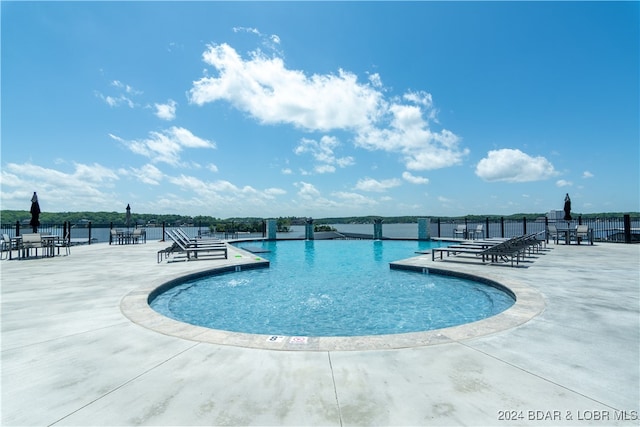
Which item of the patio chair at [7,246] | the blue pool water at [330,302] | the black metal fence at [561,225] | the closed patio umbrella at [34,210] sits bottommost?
the blue pool water at [330,302]

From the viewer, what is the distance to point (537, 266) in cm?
892

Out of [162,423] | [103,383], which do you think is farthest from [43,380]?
[162,423]

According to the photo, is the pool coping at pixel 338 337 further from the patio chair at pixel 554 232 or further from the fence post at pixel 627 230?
the fence post at pixel 627 230

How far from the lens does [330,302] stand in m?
6.74

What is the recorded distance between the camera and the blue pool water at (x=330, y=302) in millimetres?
5328

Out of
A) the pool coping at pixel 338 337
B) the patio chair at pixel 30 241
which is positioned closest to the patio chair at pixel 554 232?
the pool coping at pixel 338 337

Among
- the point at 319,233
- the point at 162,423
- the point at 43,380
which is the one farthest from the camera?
the point at 319,233

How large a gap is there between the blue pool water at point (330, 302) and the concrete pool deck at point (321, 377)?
4.85 feet

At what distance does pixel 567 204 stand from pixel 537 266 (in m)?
11.8

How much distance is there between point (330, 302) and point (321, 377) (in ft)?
13.1

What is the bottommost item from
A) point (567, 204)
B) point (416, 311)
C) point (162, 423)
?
point (416, 311)

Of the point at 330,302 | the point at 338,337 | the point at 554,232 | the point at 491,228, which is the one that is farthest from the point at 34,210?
the point at 491,228

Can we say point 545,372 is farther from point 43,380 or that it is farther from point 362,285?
point 362,285

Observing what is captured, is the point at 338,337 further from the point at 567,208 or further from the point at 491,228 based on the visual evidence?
the point at 491,228
